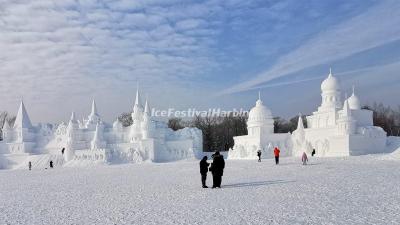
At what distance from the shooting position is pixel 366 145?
4547 cm

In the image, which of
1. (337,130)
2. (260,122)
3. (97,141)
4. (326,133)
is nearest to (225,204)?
(337,130)

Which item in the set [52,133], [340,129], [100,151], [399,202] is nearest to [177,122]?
[52,133]

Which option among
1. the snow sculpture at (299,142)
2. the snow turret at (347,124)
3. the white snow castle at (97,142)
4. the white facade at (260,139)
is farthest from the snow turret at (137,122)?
the snow turret at (347,124)

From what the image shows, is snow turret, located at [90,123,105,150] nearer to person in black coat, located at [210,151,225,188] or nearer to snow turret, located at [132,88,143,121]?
snow turret, located at [132,88,143,121]

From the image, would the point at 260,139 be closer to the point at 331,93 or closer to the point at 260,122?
the point at 260,122

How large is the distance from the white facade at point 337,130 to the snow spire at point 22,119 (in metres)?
48.0

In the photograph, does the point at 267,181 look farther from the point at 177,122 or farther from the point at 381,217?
the point at 177,122

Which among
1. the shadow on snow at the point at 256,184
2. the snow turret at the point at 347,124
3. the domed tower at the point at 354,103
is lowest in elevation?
the shadow on snow at the point at 256,184

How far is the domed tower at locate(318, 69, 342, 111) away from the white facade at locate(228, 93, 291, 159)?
6.20 meters

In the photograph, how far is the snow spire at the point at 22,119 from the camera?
73562mm

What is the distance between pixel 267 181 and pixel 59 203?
9140 mm

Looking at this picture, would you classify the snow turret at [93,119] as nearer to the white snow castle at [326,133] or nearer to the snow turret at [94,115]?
the snow turret at [94,115]

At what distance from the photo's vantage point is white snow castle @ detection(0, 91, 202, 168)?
62156 mm

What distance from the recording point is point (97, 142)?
210 ft
